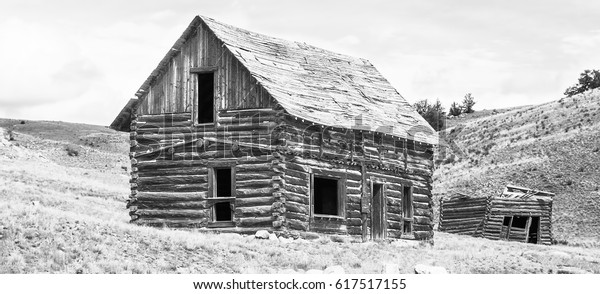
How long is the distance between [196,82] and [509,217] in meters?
22.8

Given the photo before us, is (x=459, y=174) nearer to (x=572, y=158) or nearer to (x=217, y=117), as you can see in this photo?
(x=572, y=158)

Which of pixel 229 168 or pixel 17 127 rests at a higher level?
pixel 17 127

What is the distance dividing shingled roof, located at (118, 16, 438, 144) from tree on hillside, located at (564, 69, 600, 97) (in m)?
69.5

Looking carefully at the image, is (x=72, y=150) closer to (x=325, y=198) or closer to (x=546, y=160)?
(x=546, y=160)

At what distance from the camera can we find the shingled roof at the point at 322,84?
2992 cm

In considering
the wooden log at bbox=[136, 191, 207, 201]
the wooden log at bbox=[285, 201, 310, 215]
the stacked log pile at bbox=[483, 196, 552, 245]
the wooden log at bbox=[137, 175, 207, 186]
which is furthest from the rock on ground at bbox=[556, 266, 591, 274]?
the stacked log pile at bbox=[483, 196, 552, 245]

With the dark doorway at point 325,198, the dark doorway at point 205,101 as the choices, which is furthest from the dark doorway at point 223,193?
the dark doorway at point 325,198

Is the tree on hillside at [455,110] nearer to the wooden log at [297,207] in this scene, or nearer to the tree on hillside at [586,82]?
the tree on hillside at [586,82]

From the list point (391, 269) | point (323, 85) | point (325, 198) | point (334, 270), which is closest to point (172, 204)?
point (323, 85)

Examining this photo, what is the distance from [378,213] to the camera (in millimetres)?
32531

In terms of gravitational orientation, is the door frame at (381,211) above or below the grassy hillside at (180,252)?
above

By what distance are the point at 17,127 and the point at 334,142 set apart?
245ft
